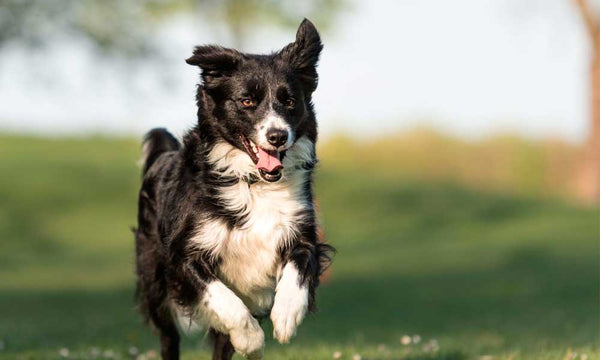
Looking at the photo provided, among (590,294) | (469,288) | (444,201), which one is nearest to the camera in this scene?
(590,294)

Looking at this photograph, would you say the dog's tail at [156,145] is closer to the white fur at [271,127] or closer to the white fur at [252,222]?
the white fur at [252,222]

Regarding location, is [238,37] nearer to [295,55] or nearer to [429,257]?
[429,257]

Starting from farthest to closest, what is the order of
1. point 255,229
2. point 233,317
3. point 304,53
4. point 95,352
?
point 95,352
point 304,53
point 255,229
point 233,317

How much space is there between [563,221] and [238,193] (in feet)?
74.3

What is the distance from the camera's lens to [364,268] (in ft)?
74.2

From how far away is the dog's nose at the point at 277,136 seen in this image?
5977mm

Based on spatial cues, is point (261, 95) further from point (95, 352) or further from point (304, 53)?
point (95, 352)

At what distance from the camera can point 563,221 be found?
2764 cm

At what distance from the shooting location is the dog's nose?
5.98 meters

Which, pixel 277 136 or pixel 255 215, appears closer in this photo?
pixel 277 136

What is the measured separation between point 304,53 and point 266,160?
2.67 feet

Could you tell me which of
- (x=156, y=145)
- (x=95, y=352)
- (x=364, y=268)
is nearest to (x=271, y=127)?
(x=156, y=145)

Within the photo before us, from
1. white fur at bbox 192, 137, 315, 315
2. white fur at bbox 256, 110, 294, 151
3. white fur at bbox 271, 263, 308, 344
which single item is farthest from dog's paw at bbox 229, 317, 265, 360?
white fur at bbox 256, 110, 294, 151

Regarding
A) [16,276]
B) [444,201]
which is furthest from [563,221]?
[16,276]
